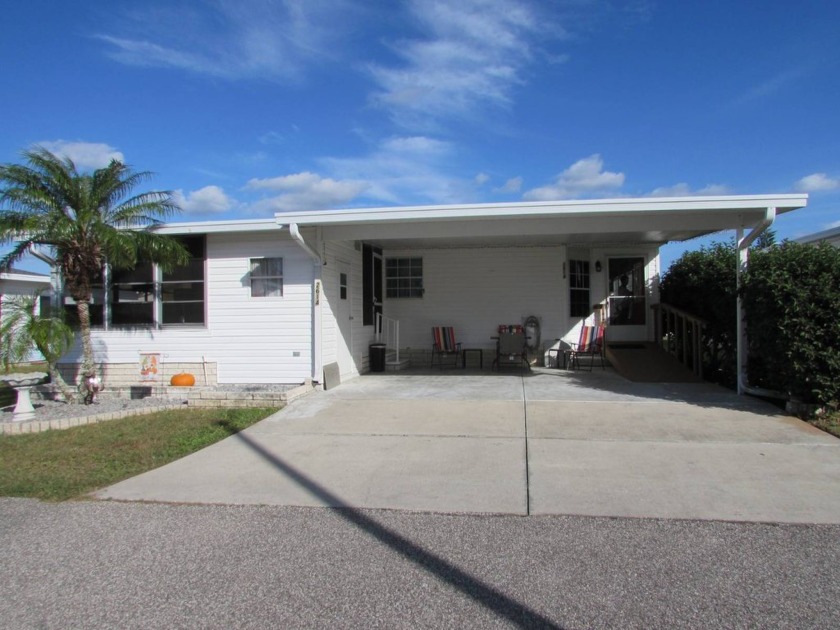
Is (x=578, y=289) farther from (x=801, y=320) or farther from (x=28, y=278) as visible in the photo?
(x=28, y=278)

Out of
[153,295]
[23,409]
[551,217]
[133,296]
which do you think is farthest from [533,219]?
[23,409]

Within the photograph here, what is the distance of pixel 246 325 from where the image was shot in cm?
1037

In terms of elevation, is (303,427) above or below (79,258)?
below

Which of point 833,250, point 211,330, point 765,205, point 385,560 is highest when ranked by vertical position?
point 765,205

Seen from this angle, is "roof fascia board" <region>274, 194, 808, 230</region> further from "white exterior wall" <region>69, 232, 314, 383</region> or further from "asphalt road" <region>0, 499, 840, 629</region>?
"asphalt road" <region>0, 499, 840, 629</region>

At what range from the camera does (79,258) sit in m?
8.84

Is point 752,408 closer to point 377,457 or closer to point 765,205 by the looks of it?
point 765,205

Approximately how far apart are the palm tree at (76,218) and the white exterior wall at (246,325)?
119 centimetres

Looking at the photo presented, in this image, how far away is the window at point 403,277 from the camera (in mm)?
13578

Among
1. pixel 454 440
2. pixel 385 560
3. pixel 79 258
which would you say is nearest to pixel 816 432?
pixel 454 440

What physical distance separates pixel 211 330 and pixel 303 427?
165 inches

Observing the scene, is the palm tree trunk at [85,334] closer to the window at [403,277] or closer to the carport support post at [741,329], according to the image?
the window at [403,277]

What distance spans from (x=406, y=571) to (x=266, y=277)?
770 cm

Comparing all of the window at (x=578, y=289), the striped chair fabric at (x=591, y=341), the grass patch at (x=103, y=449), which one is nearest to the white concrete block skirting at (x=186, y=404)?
the grass patch at (x=103, y=449)
